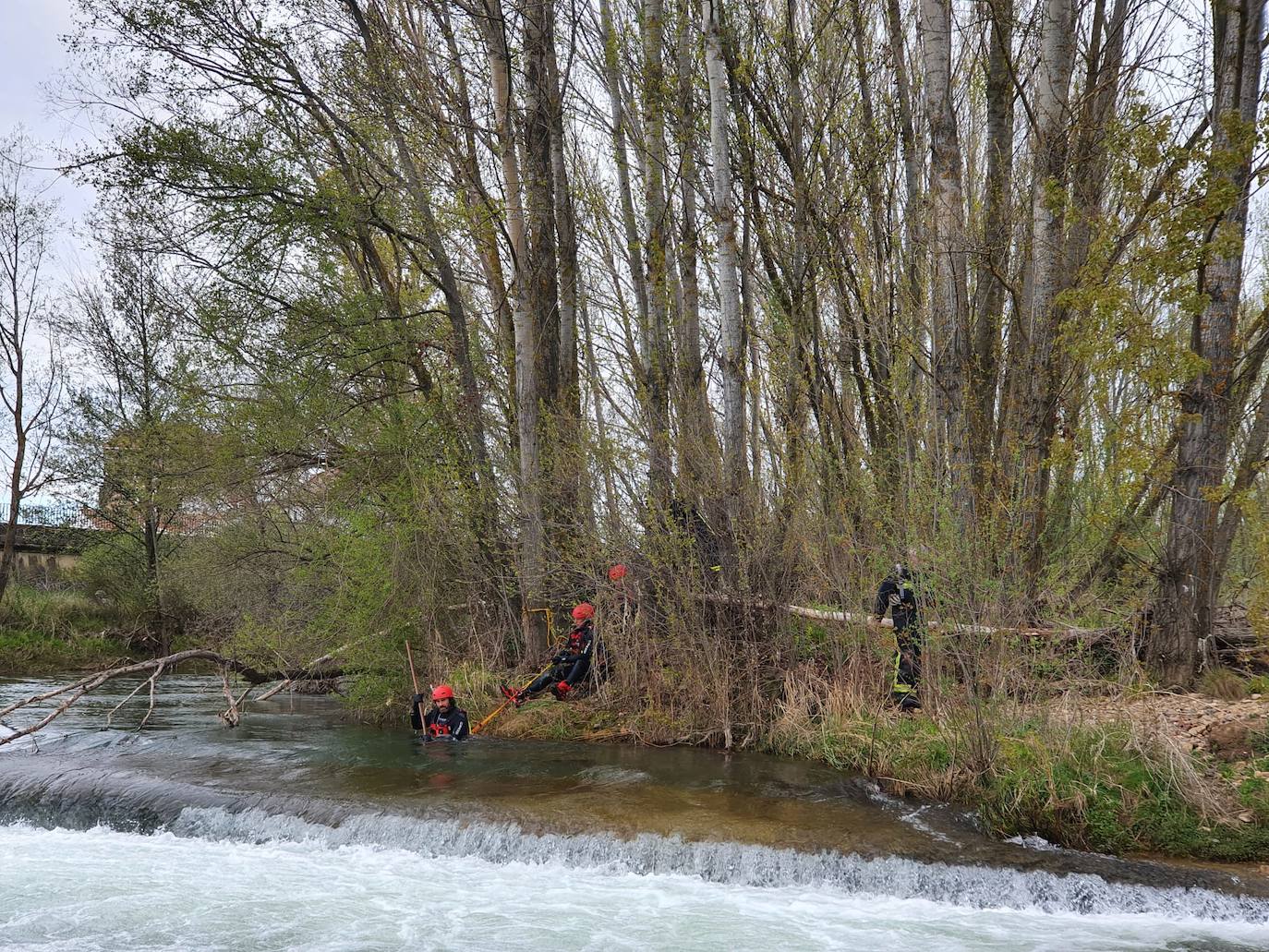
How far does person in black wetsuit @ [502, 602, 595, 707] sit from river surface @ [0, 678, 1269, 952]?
1086 mm

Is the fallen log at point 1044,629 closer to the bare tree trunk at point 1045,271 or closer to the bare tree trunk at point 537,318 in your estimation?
the bare tree trunk at point 1045,271

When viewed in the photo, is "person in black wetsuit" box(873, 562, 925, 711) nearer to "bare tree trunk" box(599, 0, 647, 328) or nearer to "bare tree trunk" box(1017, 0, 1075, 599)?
"bare tree trunk" box(1017, 0, 1075, 599)

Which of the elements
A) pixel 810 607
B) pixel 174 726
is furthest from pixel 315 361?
pixel 810 607

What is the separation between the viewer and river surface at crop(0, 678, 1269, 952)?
6.21 meters

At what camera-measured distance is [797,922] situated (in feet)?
21.0

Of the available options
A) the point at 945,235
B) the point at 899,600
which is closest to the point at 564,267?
the point at 945,235

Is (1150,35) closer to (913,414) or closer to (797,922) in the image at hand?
(913,414)

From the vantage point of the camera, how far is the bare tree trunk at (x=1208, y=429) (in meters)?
8.77

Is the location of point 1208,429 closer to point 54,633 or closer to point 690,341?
point 690,341

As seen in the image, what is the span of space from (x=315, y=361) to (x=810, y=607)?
28.0 ft

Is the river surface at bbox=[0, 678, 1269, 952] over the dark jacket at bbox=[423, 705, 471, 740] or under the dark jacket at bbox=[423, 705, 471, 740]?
under

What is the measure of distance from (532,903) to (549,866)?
0.77 meters

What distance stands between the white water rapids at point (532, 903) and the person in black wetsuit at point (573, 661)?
11.7 ft

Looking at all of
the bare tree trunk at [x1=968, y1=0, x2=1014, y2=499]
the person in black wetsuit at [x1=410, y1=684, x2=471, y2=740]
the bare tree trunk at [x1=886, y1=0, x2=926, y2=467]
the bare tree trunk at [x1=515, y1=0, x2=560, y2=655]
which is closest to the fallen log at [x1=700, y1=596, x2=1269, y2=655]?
the bare tree trunk at [x1=886, y1=0, x2=926, y2=467]
